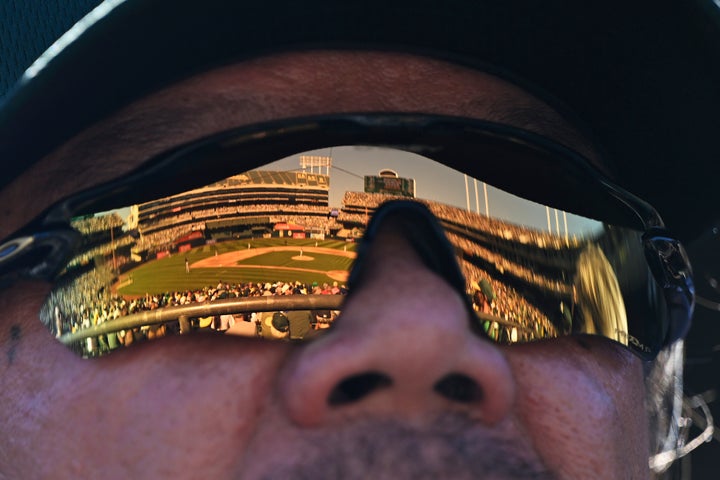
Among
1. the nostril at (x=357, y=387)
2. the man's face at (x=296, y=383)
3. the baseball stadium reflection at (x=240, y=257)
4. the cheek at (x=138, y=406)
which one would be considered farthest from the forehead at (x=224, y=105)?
the nostril at (x=357, y=387)

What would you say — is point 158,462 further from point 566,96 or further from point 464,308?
point 566,96

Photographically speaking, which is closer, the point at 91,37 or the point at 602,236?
the point at 91,37

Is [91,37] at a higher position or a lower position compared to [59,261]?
higher

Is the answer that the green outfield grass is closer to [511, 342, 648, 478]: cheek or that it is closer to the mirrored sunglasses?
the mirrored sunglasses

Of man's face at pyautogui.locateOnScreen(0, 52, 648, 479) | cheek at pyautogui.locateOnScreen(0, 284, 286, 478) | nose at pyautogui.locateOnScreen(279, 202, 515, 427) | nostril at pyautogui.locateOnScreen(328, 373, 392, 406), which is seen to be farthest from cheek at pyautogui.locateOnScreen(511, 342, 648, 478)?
cheek at pyautogui.locateOnScreen(0, 284, 286, 478)

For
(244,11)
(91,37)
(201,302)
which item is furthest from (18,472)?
(244,11)

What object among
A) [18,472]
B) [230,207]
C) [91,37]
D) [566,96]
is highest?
[566,96]
